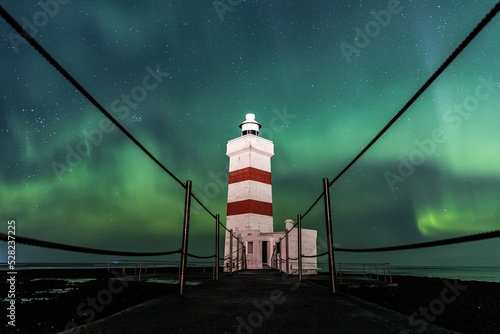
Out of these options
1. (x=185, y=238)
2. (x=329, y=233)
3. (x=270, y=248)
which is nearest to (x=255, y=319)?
(x=185, y=238)

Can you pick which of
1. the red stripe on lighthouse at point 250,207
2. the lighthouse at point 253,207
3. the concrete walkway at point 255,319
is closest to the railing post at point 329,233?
the concrete walkway at point 255,319

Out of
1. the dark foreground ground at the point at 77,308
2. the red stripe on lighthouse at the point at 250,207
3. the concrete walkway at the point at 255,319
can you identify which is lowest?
the dark foreground ground at the point at 77,308

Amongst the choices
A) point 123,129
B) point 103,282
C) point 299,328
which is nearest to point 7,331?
point 103,282

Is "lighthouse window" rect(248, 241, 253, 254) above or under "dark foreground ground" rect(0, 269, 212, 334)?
above

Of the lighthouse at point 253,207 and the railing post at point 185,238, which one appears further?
the lighthouse at point 253,207

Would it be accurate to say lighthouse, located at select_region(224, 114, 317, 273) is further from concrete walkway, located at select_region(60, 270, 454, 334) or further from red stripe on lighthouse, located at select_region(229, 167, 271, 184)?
concrete walkway, located at select_region(60, 270, 454, 334)

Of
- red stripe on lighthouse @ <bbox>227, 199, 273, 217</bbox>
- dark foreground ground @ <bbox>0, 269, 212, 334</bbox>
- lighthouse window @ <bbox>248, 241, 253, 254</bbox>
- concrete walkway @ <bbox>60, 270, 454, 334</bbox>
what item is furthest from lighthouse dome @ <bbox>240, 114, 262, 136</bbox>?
concrete walkway @ <bbox>60, 270, 454, 334</bbox>

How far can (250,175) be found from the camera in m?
15.0

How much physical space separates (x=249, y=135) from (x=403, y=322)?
14.6 metres

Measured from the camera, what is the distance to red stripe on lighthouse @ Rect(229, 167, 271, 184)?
15023 millimetres

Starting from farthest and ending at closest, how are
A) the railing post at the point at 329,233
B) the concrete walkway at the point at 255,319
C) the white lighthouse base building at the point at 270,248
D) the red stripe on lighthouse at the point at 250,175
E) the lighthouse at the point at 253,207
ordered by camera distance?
the red stripe on lighthouse at the point at 250,175, the lighthouse at the point at 253,207, the white lighthouse base building at the point at 270,248, the railing post at the point at 329,233, the concrete walkway at the point at 255,319

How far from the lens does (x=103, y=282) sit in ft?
40.7

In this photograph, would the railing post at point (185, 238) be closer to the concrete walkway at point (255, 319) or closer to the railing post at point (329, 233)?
the concrete walkway at point (255, 319)

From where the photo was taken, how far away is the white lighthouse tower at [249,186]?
14586 millimetres
